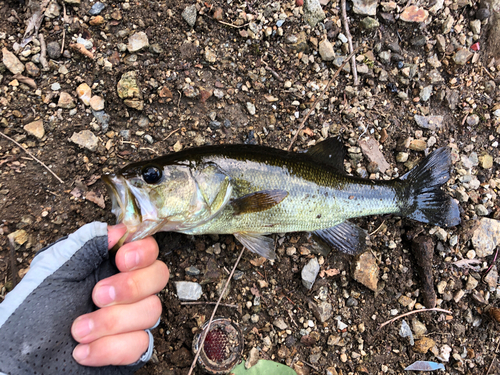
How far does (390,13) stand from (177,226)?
3689mm

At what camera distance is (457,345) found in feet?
11.4

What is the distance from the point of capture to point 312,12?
3559mm

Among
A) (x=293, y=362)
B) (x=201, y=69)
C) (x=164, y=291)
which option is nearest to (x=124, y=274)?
(x=164, y=291)

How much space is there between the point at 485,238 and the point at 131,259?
160 inches

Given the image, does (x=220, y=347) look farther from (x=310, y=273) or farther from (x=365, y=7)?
(x=365, y=7)

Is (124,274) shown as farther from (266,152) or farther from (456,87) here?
(456,87)

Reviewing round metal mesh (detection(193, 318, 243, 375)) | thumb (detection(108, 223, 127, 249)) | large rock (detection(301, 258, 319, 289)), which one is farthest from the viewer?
large rock (detection(301, 258, 319, 289))

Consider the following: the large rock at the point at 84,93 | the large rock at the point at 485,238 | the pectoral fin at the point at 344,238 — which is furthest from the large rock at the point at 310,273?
the large rock at the point at 84,93

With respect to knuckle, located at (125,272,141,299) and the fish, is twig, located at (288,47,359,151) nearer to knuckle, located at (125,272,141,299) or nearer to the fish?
the fish

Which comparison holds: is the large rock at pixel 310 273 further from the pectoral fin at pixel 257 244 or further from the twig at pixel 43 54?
the twig at pixel 43 54

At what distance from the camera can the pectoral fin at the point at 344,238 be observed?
10.7 ft

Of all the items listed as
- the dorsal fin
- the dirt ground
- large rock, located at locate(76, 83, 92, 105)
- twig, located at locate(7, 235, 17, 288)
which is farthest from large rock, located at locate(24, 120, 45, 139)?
the dorsal fin

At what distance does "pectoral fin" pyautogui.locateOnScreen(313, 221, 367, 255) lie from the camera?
3260 mm

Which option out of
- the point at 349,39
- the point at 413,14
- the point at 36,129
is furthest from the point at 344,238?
the point at 36,129
